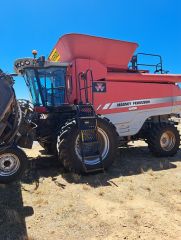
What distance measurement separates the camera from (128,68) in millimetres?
9656

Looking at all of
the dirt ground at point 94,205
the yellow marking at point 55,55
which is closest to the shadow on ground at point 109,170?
the dirt ground at point 94,205

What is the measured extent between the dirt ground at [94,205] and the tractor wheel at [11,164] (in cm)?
21

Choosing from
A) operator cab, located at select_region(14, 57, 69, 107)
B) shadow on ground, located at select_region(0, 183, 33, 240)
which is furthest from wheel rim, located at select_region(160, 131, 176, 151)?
shadow on ground, located at select_region(0, 183, 33, 240)

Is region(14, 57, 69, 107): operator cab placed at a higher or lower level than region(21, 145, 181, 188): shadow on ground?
higher

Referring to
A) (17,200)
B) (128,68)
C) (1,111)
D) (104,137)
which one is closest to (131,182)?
(104,137)

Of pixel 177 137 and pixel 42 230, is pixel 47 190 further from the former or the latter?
pixel 177 137

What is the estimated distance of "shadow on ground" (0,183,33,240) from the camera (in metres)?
4.01

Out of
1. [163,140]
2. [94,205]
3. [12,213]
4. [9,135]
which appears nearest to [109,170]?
[94,205]

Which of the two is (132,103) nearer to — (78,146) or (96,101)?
(96,101)

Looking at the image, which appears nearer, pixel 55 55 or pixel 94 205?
pixel 94 205

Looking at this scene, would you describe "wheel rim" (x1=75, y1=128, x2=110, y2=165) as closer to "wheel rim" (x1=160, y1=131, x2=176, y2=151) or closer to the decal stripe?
the decal stripe

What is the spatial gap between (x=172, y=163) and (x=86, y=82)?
338cm

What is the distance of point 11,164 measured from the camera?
630cm

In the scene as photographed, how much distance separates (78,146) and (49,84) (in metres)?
2.34
